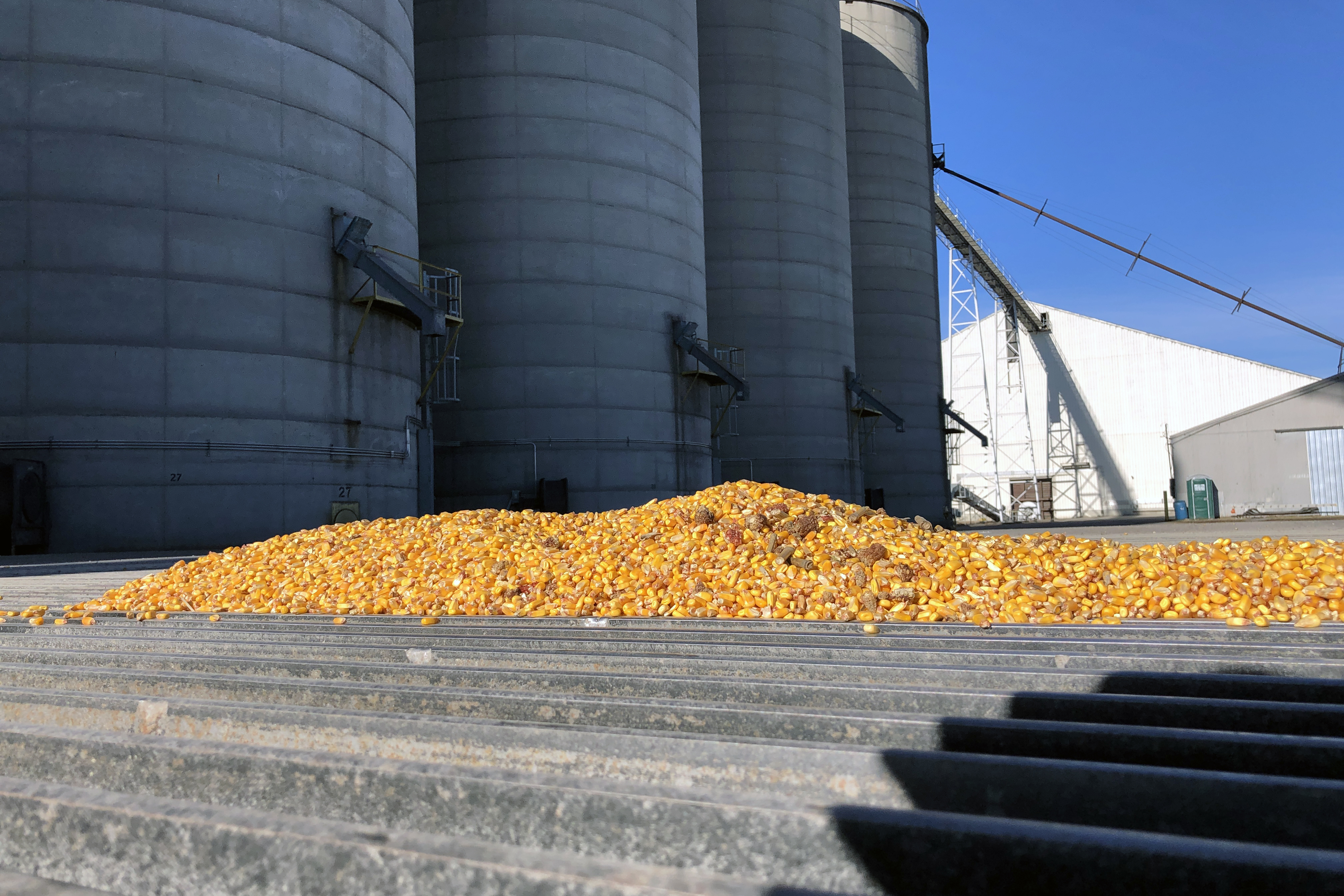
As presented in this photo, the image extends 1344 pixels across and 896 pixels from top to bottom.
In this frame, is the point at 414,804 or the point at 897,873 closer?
the point at 897,873

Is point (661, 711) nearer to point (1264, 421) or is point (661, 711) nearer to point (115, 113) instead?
point (115, 113)

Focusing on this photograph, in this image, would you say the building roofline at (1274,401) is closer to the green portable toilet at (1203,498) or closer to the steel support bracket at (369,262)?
the green portable toilet at (1203,498)

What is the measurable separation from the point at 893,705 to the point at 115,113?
14250mm

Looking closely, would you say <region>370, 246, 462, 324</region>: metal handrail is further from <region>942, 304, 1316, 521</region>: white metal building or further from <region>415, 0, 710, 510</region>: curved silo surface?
<region>942, 304, 1316, 521</region>: white metal building

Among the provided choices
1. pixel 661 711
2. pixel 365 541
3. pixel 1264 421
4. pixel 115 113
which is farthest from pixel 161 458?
pixel 1264 421

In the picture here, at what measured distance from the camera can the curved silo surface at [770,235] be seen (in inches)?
1007

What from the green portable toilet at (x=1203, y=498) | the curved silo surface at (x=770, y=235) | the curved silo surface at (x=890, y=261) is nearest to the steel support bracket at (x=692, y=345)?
the curved silo surface at (x=770, y=235)

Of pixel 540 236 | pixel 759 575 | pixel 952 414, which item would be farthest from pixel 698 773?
pixel 952 414

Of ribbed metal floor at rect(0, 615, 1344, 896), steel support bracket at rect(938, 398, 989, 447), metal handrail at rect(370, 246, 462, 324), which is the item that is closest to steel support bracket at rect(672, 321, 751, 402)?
metal handrail at rect(370, 246, 462, 324)

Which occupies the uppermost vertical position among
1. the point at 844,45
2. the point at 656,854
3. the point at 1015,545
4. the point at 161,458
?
the point at 844,45

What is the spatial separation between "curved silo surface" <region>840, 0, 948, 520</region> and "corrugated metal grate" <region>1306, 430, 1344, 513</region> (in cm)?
1246

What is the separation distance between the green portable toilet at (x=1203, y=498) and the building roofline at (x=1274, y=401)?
279cm

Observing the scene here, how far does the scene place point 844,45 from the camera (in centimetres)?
3312

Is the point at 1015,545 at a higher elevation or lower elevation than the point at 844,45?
lower
